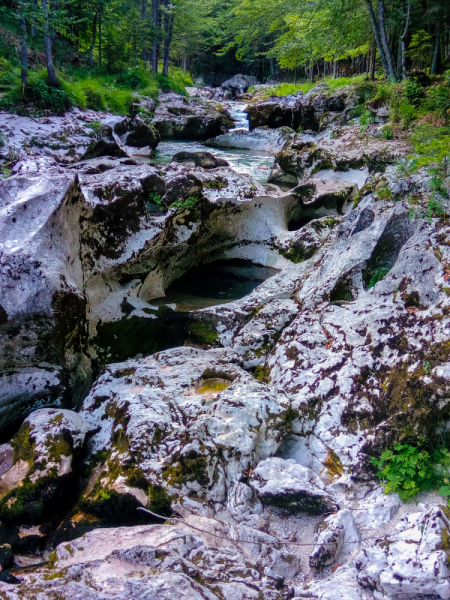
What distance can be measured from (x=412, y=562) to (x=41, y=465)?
11.3ft

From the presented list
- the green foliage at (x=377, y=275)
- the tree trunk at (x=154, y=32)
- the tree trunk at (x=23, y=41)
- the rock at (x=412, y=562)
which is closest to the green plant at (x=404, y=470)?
the rock at (x=412, y=562)

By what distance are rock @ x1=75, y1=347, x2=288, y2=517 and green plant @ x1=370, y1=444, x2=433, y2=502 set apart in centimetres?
102

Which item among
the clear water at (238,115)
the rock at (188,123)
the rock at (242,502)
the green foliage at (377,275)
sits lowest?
the rock at (242,502)

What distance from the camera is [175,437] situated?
4445mm

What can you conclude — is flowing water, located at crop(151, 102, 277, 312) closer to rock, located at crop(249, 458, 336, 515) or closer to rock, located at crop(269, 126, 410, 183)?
rock, located at crop(269, 126, 410, 183)

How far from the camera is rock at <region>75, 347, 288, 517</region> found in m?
3.88

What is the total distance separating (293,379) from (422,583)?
249 centimetres

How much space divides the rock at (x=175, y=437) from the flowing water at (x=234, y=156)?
10.9 metres

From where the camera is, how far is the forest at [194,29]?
14.3m

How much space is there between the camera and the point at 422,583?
2471 mm

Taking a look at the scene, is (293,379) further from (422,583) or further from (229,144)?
(229,144)

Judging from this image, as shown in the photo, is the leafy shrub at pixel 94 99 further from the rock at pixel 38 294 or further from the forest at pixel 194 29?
the rock at pixel 38 294

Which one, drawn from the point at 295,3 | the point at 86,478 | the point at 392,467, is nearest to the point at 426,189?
the point at 392,467

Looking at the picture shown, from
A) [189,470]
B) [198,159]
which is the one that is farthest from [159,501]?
[198,159]
